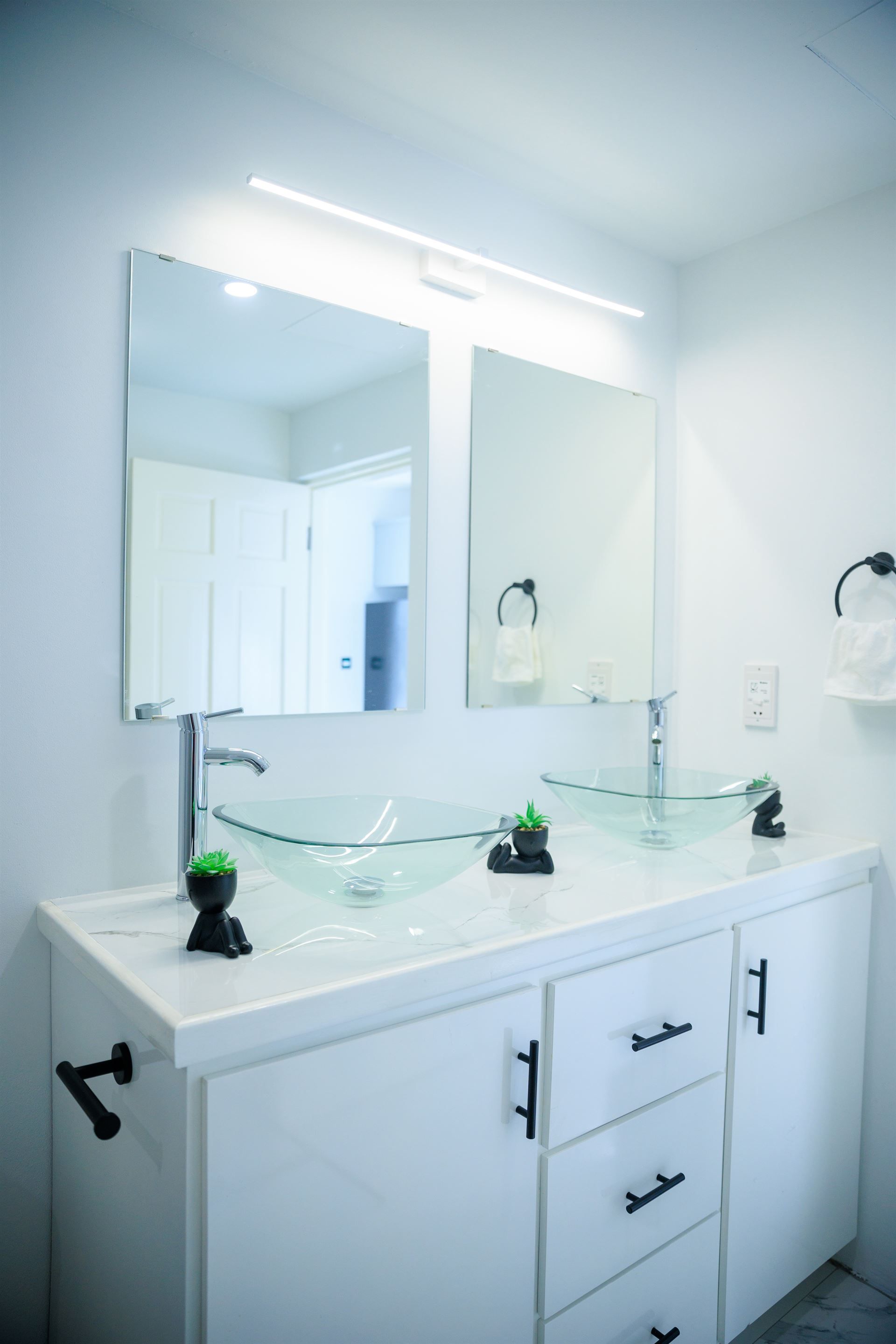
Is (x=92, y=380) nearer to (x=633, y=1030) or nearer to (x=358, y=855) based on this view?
(x=358, y=855)

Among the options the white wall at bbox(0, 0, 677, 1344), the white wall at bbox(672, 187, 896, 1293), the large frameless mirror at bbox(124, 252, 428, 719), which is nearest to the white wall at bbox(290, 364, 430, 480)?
the large frameless mirror at bbox(124, 252, 428, 719)

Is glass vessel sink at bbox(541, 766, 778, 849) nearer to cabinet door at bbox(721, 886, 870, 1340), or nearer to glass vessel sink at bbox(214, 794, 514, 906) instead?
cabinet door at bbox(721, 886, 870, 1340)

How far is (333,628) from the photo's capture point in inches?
64.1

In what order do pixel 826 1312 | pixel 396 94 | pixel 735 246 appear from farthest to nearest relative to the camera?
pixel 735 246 → pixel 826 1312 → pixel 396 94

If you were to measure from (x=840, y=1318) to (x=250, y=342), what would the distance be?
89.0 inches

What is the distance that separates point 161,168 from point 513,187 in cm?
81

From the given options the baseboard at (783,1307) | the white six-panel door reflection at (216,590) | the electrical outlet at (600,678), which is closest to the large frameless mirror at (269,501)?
Answer: the white six-panel door reflection at (216,590)

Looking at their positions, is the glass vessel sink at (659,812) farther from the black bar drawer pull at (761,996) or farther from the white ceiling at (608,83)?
the white ceiling at (608,83)

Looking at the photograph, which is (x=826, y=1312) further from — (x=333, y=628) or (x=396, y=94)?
(x=396, y=94)

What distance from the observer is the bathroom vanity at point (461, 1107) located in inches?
38.2

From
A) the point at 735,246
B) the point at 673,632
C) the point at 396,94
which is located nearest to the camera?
the point at 396,94

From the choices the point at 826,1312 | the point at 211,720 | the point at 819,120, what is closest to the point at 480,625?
the point at 211,720

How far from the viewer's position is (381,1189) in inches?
41.8

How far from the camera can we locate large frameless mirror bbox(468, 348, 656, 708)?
187 centimetres
